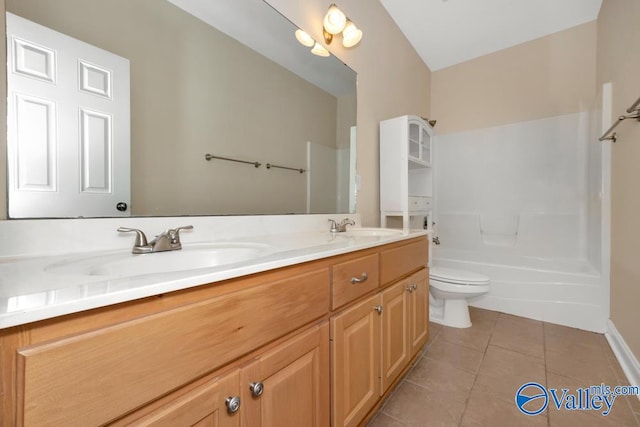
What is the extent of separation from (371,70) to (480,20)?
3.90ft

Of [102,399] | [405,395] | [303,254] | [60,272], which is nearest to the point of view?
[102,399]

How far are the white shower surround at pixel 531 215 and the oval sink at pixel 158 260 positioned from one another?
2.34 m

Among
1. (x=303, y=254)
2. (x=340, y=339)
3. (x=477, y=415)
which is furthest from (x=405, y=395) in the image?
(x=303, y=254)

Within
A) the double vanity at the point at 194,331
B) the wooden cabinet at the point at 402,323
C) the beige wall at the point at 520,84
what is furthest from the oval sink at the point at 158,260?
the beige wall at the point at 520,84

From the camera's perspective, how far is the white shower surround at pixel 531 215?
6.66 feet

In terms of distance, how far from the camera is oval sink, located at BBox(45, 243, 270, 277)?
2.00 feet

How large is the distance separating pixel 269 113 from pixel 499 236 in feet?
8.65

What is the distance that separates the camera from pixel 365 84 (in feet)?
6.28

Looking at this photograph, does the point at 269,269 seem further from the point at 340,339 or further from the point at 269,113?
the point at 269,113

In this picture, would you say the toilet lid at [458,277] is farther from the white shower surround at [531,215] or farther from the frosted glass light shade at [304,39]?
the frosted glass light shade at [304,39]

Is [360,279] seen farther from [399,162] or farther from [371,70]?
[371,70]

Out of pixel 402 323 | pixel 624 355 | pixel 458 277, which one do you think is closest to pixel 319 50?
pixel 402 323

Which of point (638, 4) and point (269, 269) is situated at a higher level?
point (638, 4)

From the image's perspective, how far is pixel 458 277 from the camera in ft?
6.33
